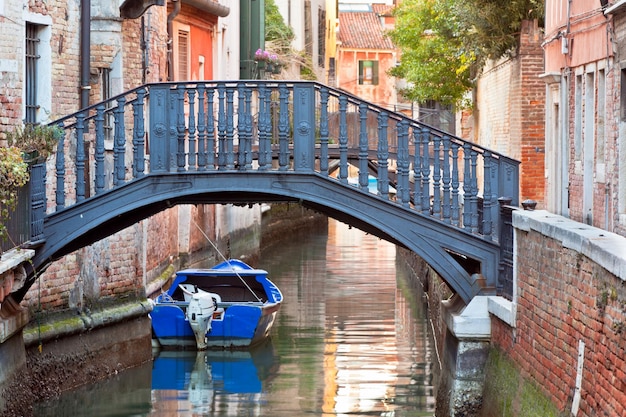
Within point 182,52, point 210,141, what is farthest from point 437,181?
point 182,52

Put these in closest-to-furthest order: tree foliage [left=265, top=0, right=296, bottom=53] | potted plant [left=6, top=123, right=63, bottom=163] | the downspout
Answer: potted plant [left=6, top=123, right=63, bottom=163] < the downspout < tree foliage [left=265, top=0, right=296, bottom=53]

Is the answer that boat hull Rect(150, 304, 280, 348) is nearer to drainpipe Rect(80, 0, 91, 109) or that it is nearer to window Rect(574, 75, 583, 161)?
drainpipe Rect(80, 0, 91, 109)

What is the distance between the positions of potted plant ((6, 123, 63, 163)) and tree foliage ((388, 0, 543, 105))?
9820 mm

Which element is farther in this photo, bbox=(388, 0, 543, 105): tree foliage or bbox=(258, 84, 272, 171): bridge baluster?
bbox=(388, 0, 543, 105): tree foliage

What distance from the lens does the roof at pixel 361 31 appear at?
240 ft

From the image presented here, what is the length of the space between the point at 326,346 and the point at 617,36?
31.1ft

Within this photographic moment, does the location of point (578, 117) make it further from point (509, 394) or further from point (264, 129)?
point (509, 394)

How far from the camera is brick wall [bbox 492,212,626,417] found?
8484 millimetres

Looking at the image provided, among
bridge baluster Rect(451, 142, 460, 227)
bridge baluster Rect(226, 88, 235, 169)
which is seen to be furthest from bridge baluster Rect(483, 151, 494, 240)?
bridge baluster Rect(226, 88, 235, 169)

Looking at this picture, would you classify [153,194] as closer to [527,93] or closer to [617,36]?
[617,36]

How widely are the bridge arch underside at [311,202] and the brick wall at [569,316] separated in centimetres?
89

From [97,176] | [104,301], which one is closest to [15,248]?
[97,176]

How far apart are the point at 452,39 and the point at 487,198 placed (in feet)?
47.5

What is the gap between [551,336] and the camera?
10758 millimetres
